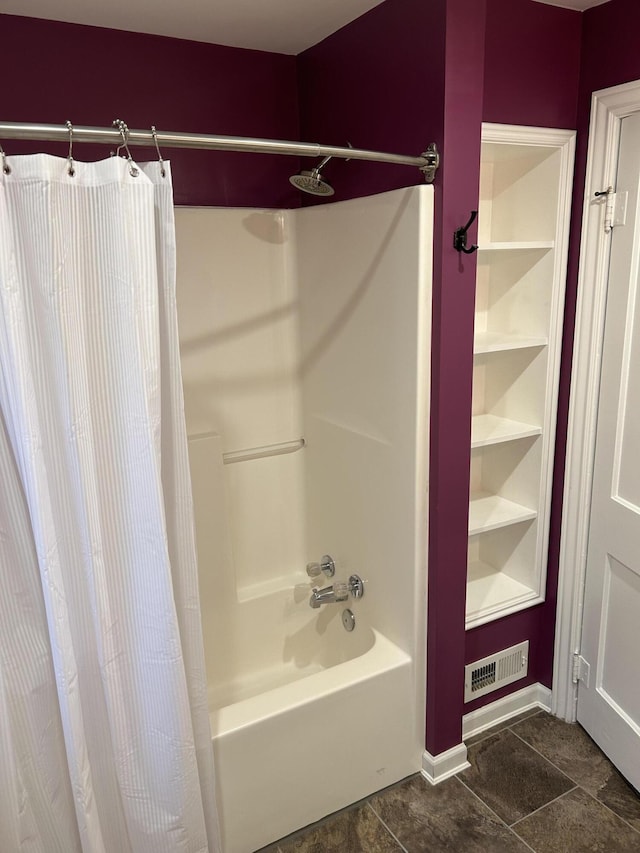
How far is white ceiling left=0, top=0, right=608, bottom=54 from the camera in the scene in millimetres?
1732

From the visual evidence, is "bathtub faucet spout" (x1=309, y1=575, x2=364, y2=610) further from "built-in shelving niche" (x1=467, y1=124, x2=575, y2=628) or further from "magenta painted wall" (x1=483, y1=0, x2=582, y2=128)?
"magenta painted wall" (x1=483, y1=0, x2=582, y2=128)

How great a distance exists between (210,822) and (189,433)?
1.18 meters

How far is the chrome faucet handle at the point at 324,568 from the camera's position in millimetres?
2420

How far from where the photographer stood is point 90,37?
1882 millimetres

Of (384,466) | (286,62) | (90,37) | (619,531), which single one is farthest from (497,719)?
(90,37)

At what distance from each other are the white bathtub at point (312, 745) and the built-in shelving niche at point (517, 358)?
0.40 metres

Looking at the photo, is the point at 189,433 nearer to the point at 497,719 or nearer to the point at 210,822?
the point at 210,822

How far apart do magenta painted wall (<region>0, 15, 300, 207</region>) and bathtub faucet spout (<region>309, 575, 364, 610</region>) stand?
1.34 meters

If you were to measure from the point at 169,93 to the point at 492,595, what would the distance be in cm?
195

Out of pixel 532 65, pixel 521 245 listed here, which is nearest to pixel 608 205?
pixel 521 245

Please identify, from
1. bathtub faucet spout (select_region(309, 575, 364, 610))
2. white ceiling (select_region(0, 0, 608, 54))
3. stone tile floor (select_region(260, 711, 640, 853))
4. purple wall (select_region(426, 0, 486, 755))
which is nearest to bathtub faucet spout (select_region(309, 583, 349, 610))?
bathtub faucet spout (select_region(309, 575, 364, 610))

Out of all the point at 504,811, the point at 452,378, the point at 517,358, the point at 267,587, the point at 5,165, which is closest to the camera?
the point at 5,165

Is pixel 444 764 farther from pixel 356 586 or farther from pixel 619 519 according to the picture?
pixel 619 519

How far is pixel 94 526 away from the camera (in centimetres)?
142
